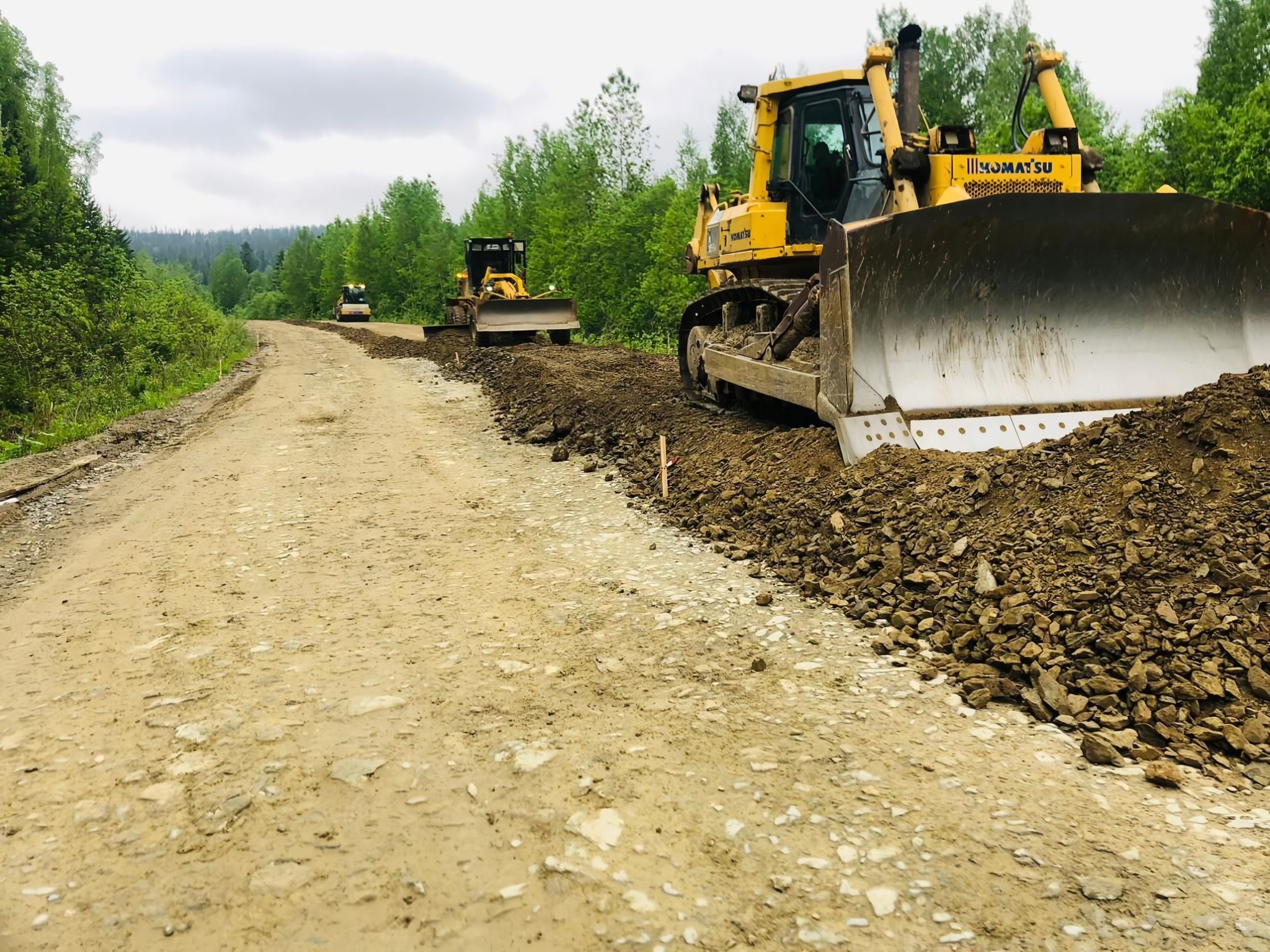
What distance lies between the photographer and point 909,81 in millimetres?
6980

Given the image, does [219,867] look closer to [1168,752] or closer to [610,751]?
[610,751]

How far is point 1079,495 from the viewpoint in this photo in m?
4.24

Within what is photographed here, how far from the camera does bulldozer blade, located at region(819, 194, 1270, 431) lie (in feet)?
18.7

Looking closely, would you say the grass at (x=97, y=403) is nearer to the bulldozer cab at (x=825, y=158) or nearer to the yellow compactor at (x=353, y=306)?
the bulldozer cab at (x=825, y=158)

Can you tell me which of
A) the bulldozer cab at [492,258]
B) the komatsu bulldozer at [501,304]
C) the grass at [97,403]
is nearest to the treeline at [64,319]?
the grass at [97,403]

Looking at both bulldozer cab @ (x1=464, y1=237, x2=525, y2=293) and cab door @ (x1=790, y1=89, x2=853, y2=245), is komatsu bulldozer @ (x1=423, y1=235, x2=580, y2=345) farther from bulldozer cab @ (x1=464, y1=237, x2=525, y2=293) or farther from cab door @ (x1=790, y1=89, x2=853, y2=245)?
cab door @ (x1=790, y1=89, x2=853, y2=245)

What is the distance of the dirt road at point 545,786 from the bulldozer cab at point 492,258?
2202 cm

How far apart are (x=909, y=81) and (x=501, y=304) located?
48.1 ft

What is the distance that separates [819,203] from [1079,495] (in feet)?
14.7

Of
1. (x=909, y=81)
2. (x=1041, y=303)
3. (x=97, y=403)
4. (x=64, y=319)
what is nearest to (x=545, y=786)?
(x=1041, y=303)

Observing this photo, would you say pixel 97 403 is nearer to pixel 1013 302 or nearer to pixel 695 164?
pixel 1013 302

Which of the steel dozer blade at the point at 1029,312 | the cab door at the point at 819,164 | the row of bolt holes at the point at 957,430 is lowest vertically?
the row of bolt holes at the point at 957,430

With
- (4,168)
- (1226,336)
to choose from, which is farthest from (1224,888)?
(4,168)

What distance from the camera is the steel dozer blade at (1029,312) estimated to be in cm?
566
